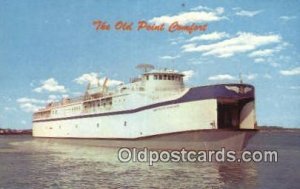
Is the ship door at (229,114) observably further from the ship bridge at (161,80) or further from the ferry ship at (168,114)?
the ship bridge at (161,80)

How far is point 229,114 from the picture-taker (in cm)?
3266

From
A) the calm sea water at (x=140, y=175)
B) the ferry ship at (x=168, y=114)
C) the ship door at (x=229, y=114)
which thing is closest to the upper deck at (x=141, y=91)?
the ferry ship at (x=168, y=114)

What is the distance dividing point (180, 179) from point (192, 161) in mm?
8925

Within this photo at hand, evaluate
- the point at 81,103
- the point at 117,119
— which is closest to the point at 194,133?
the point at 117,119

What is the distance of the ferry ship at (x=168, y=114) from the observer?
29.8 meters

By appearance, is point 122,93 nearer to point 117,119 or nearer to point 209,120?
point 117,119

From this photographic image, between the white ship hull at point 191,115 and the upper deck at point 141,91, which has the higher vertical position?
the upper deck at point 141,91

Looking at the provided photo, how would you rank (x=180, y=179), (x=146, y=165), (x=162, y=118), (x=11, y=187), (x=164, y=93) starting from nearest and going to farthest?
(x=11, y=187) → (x=180, y=179) → (x=146, y=165) → (x=162, y=118) → (x=164, y=93)

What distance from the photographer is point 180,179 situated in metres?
21.1

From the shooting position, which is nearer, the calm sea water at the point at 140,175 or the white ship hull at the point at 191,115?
the calm sea water at the point at 140,175

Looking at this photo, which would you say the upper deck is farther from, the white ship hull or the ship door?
the ship door

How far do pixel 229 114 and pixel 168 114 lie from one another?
15.9 feet

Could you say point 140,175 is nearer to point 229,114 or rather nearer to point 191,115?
point 191,115

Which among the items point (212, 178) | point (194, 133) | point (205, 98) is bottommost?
point (212, 178)
